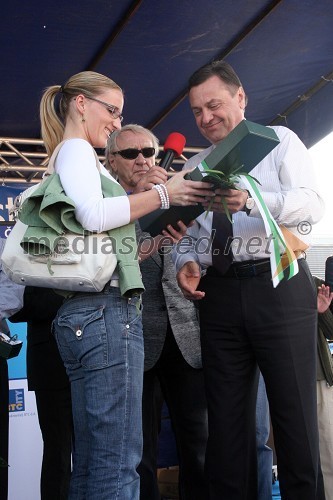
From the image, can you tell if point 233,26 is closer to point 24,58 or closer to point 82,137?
point 24,58

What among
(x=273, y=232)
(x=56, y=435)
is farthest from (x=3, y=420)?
(x=273, y=232)

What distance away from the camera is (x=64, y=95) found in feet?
7.15

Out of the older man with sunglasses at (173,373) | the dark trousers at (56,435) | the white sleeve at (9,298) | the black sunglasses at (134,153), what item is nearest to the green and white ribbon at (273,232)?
the older man with sunglasses at (173,373)

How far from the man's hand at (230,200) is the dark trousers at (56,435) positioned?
144cm

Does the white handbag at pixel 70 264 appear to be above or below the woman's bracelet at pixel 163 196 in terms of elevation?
below

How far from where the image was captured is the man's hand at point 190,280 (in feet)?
7.90

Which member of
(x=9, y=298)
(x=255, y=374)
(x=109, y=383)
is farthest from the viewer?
(x=9, y=298)

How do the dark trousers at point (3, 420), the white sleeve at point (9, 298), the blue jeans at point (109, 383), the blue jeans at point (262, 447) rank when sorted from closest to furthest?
the blue jeans at point (109, 383), the blue jeans at point (262, 447), the white sleeve at point (9, 298), the dark trousers at point (3, 420)

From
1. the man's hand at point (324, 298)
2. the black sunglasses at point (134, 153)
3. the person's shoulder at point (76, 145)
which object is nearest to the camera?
the person's shoulder at point (76, 145)

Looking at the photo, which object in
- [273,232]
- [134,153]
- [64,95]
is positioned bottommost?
Answer: [273,232]

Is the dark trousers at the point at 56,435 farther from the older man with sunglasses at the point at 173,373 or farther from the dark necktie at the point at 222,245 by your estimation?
the dark necktie at the point at 222,245

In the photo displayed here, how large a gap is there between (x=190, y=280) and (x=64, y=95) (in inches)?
31.8

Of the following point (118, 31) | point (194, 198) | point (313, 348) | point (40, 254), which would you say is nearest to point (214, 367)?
point (313, 348)

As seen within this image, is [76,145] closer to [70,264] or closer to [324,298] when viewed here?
[70,264]
